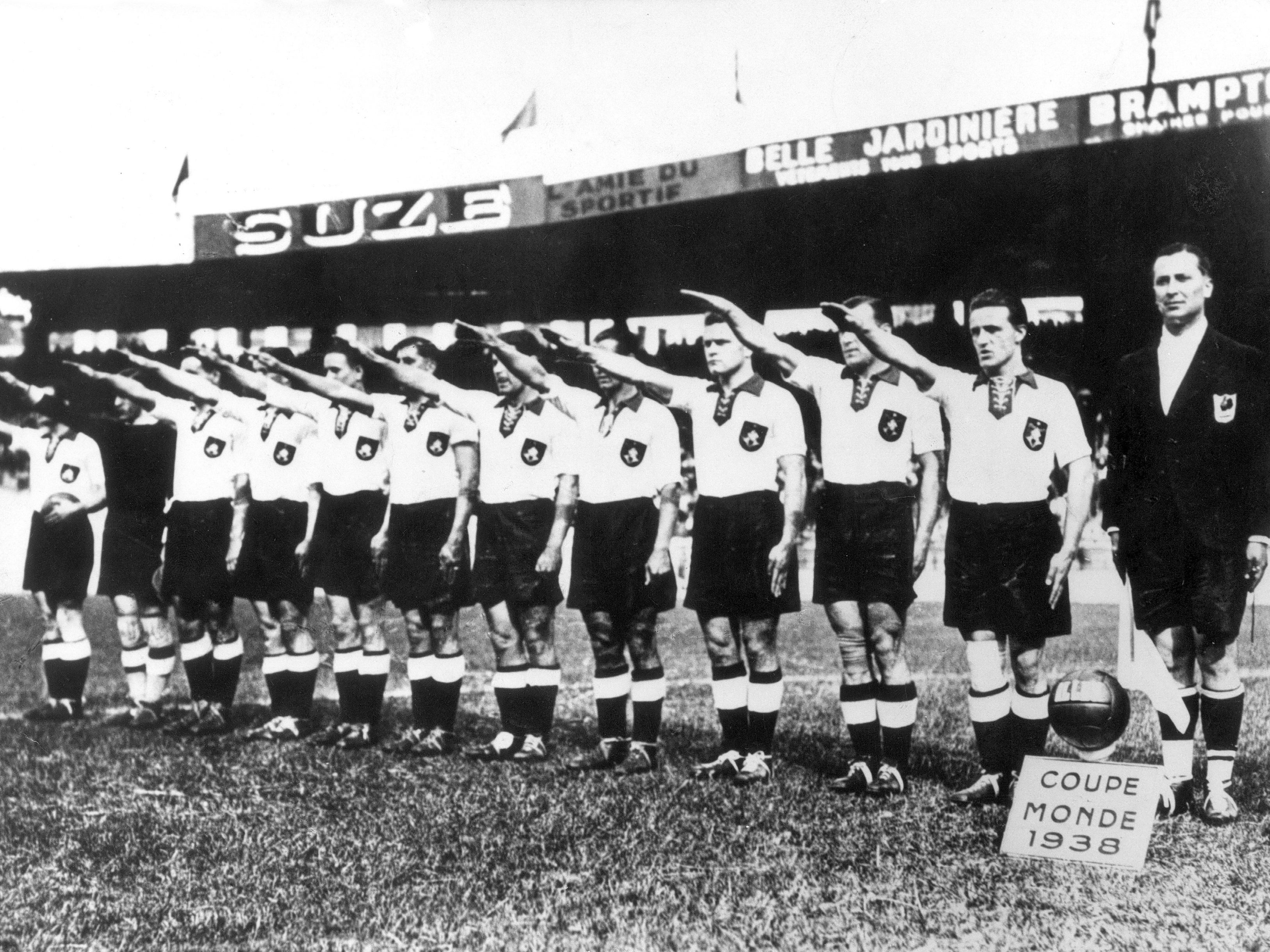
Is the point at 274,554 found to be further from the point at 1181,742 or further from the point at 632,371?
the point at 1181,742

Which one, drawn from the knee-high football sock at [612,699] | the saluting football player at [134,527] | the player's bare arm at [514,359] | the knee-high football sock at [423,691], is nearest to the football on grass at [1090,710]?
the knee-high football sock at [612,699]

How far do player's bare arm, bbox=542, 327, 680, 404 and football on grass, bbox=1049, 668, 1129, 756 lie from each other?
146cm

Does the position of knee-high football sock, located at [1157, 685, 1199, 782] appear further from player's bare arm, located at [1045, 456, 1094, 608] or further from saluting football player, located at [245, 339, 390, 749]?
saluting football player, located at [245, 339, 390, 749]

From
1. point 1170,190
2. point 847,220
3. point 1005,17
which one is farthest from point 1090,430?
point 1005,17

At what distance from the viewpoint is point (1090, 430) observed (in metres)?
2.88

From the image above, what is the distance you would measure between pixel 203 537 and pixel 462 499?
3.34 ft

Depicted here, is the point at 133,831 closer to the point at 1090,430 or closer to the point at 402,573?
the point at 402,573

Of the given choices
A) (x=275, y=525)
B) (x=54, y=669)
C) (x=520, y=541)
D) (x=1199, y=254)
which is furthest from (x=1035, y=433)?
(x=54, y=669)

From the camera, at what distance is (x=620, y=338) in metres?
3.25

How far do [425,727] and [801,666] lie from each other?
51.8 inches

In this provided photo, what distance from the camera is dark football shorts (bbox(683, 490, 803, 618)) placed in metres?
3.12

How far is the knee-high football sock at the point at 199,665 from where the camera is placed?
3689mm

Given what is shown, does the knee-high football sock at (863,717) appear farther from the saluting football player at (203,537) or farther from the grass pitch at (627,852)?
the saluting football player at (203,537)

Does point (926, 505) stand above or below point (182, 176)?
below
